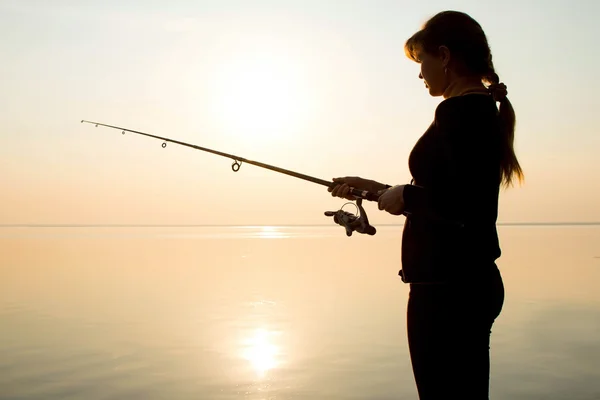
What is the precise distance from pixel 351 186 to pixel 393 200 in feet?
2.53

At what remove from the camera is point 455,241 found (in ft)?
8.36

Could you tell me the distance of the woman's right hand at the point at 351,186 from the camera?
10.9ft

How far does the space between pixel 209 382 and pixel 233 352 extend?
180 cm

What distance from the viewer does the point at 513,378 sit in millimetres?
7832

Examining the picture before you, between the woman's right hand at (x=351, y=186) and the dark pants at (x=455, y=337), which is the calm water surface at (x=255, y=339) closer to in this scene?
the woman's right hand at (x=351, y=186)

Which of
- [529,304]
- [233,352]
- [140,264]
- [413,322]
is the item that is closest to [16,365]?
[233,352]

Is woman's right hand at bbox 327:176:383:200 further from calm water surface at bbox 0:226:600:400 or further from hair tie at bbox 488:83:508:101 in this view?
calm water surface at bbox 0:226:600:400

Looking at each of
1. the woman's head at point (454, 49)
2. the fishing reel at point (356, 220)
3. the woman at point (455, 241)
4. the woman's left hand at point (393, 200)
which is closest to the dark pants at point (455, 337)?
the woman at point (455, 241)

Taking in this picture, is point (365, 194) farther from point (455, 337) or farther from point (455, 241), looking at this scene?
point (455, 337)

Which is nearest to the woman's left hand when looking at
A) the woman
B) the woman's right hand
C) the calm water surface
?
the woman

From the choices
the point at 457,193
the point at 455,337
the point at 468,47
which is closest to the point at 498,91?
the point at 468,47

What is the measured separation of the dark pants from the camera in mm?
2506

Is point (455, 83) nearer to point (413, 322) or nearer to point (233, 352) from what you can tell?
point (413, 322)

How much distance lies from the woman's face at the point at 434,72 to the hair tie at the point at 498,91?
0.19 m
